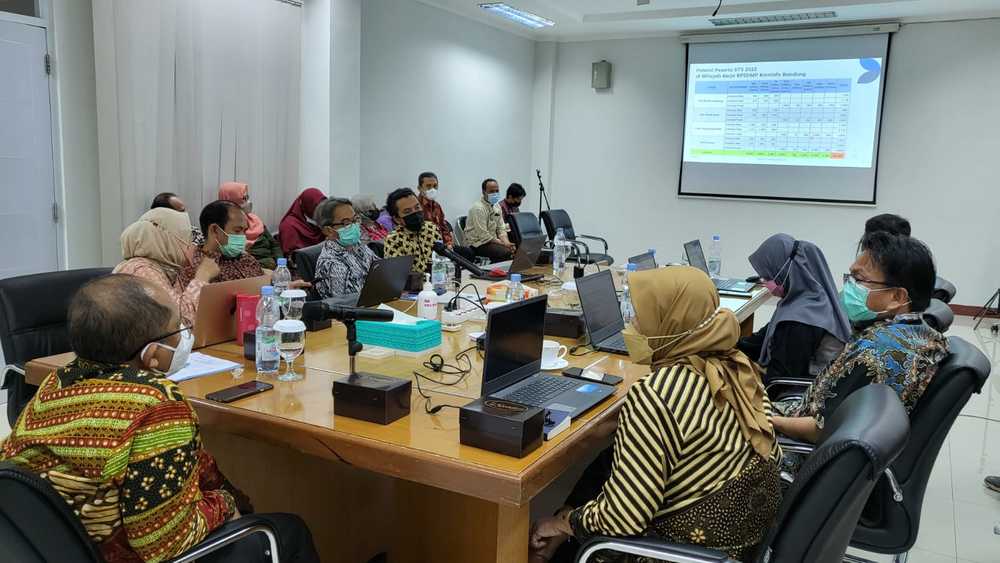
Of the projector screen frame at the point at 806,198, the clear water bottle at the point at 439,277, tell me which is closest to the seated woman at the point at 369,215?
the clear water bottle at the point at 439,277

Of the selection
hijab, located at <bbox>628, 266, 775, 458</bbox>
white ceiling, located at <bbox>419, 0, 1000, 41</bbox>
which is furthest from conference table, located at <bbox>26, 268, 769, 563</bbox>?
white ceiling, located at <bbox>419, 0, 1000, 41</bbox>

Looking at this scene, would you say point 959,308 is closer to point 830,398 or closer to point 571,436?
point 830,398

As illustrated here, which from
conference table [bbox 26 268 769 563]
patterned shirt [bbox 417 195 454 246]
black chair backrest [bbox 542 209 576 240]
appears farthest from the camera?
black chair backrest [bbox 542 209 576 240]

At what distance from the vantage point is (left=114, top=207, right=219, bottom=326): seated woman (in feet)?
9.08

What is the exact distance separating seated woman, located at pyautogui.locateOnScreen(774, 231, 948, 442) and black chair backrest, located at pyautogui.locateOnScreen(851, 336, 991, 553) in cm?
5

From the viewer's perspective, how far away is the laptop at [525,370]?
1856mm

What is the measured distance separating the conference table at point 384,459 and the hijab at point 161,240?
0.68 m

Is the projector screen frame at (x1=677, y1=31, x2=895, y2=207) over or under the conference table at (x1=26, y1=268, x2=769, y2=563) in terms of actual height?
over

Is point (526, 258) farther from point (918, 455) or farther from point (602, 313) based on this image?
point (918, 455)

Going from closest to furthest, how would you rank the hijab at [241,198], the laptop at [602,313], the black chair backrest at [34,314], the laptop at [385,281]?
the black chair backrest at [34,314] < the laptop at [602,313] < the laptop at [385,281] < the hijab at [241,198]

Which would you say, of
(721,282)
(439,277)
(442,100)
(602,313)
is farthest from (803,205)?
(602,313)

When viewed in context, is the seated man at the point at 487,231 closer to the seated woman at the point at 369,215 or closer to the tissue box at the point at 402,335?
the seated woman at the point at 369,215

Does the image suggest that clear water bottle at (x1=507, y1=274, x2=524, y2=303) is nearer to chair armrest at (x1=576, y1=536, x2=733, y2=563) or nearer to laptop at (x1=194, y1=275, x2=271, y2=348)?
laptop at (x1=194, y1=275, x2=271, y2=348)

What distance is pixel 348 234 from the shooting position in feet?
11.9
